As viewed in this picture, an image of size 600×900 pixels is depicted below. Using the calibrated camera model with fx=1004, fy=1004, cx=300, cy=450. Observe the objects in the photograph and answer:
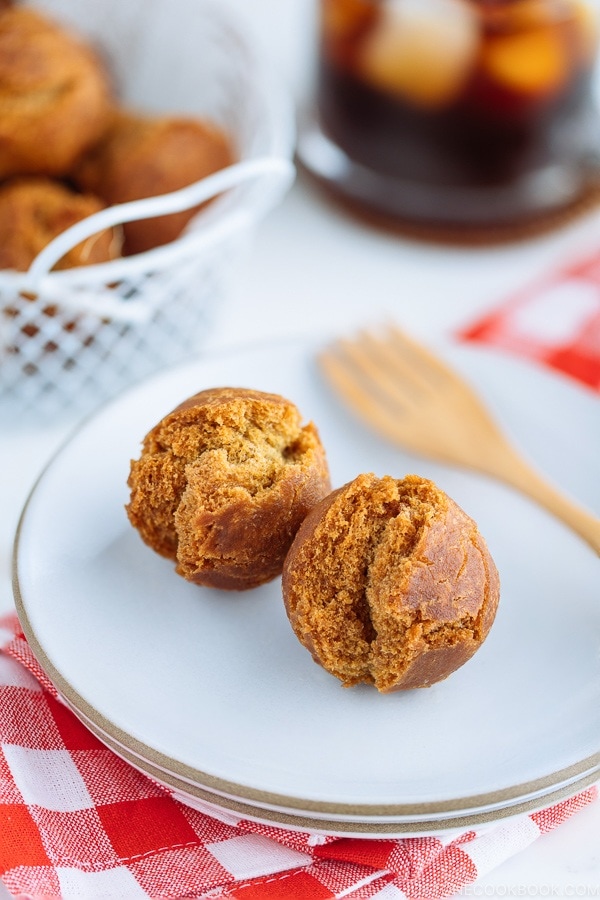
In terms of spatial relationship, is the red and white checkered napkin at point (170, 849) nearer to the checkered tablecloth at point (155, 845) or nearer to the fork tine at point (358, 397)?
the checkered tablecloth at point (155, 845)

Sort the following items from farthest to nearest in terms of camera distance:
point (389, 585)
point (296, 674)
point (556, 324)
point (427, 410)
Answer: point (556, 324)
point (427, 410)
point (296, 674)
point (389, 585)

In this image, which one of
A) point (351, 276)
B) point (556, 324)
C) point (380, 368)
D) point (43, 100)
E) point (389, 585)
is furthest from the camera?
point (351, 276)

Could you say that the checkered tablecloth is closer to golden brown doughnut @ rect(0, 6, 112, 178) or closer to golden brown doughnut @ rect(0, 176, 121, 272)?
golden brown doughnut @ rect(0, 176, 121, 272)

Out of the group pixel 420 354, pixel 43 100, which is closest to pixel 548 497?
pixel 420 354

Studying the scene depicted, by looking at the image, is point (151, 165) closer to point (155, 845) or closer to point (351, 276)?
point (351, 276)

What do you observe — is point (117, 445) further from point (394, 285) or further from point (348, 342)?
point (394, 285)

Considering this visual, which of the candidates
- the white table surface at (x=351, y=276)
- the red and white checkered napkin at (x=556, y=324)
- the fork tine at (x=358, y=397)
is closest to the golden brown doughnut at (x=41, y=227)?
the white table surface at (x=351, y=276)
